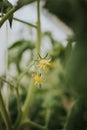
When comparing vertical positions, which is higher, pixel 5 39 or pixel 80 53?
pixel 80 53

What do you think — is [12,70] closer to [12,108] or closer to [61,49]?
[12,108]

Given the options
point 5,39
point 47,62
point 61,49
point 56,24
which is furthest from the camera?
point 56,24

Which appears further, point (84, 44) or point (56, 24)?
point (56, 24)

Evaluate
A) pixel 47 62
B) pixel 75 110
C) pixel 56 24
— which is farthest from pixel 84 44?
pixel 56 24

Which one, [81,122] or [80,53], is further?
[81,122]

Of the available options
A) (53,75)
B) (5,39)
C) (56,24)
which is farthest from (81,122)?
(56,24)

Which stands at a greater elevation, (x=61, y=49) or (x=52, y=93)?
(x=61, y=49)

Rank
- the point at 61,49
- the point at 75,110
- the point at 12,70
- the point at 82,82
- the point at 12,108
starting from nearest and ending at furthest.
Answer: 1. the point at 82,82
2. the point at 75,110
3. the point at 61,49
4. the point at 12,108
5. the point at 12,70

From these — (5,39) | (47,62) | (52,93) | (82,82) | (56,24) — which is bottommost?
(56,24)

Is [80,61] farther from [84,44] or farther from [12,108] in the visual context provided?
[12,108]
